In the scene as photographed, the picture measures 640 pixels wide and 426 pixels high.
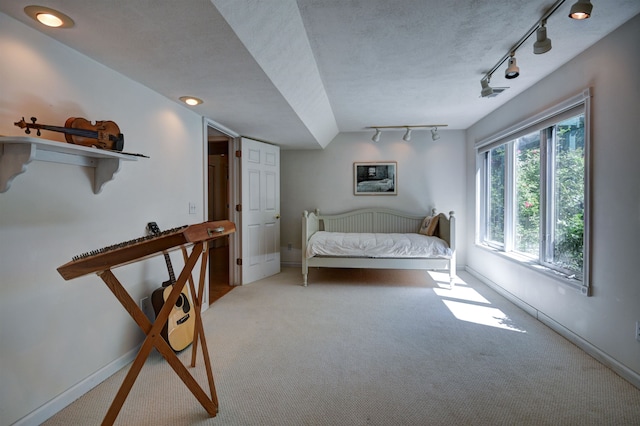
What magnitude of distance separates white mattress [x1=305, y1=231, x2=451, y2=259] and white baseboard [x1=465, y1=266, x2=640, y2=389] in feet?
2.84

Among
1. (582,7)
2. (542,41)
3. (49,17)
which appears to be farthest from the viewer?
(542,41)

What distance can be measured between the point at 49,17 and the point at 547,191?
377 centimetres

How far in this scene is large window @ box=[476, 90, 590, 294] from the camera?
2385 mm

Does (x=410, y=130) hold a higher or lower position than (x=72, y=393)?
higher

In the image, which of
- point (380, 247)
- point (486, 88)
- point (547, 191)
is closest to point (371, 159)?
point (380, 247)

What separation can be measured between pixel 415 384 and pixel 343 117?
129 inches

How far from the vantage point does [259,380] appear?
185 centimetres

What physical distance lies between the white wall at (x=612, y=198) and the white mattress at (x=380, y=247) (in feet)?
4.51

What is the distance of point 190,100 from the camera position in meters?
2.51

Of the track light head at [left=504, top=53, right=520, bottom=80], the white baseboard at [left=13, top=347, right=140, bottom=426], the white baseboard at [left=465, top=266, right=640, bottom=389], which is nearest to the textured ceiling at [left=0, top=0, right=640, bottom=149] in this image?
the track light head at [left=504, top=53, right=520, bottom=80]

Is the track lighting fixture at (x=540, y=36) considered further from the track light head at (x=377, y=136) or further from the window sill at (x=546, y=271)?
the track light head at (x=377, y=136)

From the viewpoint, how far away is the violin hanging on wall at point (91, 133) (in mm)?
1521

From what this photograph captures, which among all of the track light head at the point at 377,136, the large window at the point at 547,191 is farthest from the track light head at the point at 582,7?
the track light head at the point at 377,136

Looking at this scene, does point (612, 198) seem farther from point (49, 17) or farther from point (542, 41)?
point (49, 17)
